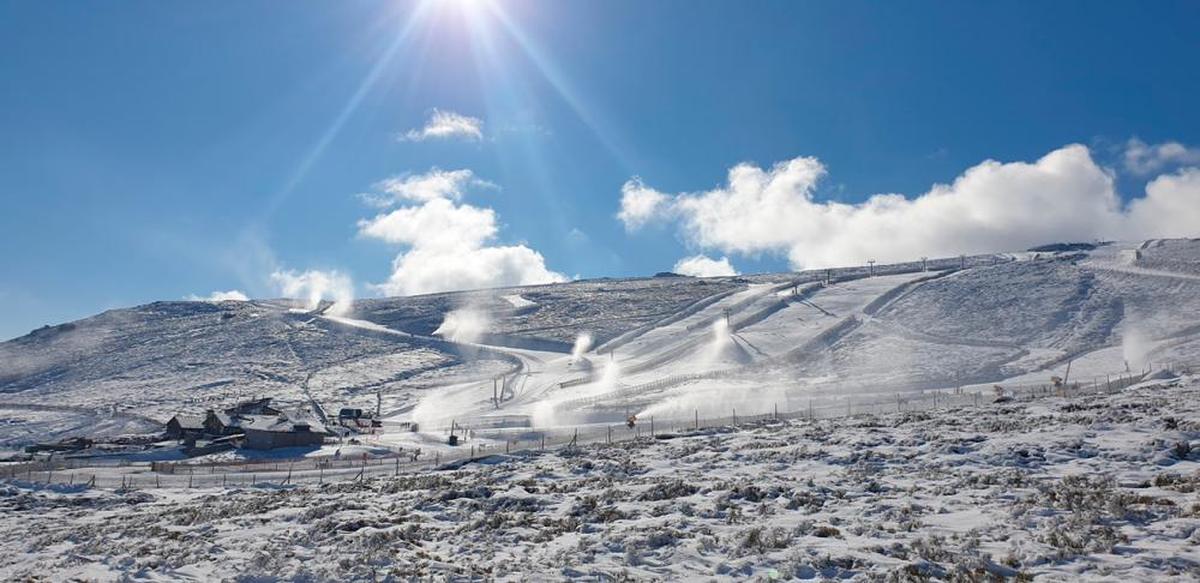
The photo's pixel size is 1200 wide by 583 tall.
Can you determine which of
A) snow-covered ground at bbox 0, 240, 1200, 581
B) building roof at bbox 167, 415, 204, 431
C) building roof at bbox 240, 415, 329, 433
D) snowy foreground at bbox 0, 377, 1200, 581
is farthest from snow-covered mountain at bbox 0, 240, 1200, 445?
snowy foreground at bbox 0, 377, 1200, 581

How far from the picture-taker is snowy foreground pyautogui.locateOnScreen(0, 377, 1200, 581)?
11891mm

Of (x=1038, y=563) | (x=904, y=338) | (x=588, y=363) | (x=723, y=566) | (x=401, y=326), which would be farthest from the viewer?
(x=401, y=326)

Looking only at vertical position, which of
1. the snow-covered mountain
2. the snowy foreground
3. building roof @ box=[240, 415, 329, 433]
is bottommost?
the snowy foreground

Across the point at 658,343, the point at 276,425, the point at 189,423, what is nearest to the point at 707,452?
the point at 276,425

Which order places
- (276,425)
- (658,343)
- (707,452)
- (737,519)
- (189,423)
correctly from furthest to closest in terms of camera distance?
(658,343), (189,423), (276,425), (707,452), (737,519)

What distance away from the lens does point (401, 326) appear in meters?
140

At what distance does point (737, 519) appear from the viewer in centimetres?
1527

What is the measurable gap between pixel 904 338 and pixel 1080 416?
65.8 m

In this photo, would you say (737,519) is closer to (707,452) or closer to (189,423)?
(707,452)

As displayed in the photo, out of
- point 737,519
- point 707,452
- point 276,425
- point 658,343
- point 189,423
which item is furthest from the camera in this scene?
point 658,343

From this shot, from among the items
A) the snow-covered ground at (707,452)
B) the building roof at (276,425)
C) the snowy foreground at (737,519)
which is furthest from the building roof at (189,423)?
the snowy foreground at (737,519)

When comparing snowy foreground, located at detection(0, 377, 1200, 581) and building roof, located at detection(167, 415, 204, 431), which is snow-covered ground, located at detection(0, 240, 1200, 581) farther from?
building roof, located at detection(167, 415, 204, 431)

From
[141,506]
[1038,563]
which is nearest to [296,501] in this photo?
[141,506]

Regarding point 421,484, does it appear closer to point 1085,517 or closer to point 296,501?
point 296,501
